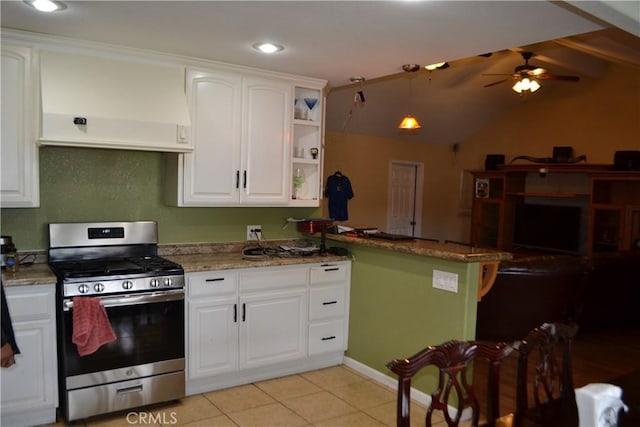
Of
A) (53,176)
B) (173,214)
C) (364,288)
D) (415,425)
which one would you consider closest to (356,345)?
(364,288)

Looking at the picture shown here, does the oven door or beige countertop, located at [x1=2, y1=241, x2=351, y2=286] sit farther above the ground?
beige countertop, located at [x1=2, y1=241, x2=351, y2=286]

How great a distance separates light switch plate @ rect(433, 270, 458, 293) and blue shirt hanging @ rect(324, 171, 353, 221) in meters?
3.62

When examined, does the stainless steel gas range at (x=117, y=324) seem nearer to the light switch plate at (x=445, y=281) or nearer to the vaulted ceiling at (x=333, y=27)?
the vaulted ceiling at (x=333, y=27)

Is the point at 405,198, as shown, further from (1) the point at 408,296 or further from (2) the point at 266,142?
(1) the point at 408,296

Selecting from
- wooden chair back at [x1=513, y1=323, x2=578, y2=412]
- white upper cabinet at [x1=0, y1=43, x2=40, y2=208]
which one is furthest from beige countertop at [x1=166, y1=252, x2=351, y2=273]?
wooden chair back at [x1=513, y1=323, x2=578, y2=412]

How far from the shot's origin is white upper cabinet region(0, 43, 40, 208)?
9.59ft

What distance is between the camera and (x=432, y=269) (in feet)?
10.8

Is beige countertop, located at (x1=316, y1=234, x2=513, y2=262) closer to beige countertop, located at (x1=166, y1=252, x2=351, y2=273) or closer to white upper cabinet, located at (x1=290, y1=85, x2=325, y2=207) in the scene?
beige countertop, located at (x1=166, y1=252, x2=351, y2=273)

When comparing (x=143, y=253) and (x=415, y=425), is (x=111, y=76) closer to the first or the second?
(x=143, y=253)

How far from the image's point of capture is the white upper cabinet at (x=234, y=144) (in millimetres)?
3539

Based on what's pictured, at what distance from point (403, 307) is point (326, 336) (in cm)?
72

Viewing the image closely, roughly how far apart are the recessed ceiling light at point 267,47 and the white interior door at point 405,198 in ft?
17.4

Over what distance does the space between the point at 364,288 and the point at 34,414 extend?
2.28m

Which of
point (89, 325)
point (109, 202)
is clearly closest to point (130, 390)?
point (89, 325)
